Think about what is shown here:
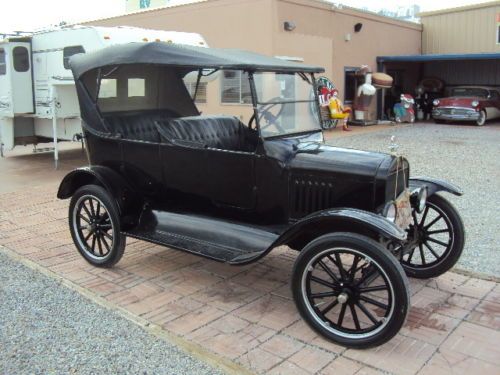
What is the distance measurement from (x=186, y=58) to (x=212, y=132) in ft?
3.06

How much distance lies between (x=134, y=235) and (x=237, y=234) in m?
0.91

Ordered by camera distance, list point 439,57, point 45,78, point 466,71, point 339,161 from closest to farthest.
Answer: point 339,161, point 45,78, point 439,57, point 466,71

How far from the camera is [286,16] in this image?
47.4 feet

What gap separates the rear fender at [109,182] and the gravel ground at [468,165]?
299cm

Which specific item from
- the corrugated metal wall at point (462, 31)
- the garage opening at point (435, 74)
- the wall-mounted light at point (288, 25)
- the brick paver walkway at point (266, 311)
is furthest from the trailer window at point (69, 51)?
the corrugated metal wall at point (462, 31)

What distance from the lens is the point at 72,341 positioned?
130 inches

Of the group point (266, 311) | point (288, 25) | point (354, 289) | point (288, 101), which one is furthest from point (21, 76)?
point (354, 289)

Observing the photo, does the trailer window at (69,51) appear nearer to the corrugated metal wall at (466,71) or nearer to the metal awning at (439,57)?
the metal awning at (439,57)

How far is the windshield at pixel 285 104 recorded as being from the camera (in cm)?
394

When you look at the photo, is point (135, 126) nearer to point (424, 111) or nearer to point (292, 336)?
point (292, 336)

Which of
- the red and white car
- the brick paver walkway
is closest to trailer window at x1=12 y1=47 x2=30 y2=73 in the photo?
the brick paver walkway

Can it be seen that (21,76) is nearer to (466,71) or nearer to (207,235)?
(207,235)

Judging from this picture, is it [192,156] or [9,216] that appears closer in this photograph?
[192,156]

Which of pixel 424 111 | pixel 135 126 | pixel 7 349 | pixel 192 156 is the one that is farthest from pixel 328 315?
pixel 424 111
